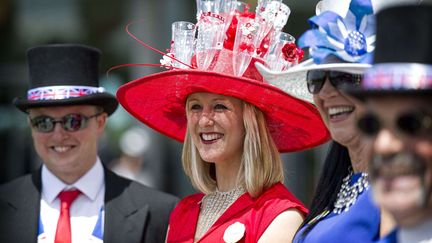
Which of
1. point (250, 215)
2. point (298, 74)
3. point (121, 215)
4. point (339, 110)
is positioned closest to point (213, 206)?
point (250, 215)

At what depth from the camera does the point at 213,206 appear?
3936 millimetres

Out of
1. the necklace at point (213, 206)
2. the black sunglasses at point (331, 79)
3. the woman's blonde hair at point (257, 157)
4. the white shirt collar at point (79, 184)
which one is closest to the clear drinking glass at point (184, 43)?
the woman's blonde hair at point (257, 157)

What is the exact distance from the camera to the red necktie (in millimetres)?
4293

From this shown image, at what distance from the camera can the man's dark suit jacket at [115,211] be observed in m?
4.38

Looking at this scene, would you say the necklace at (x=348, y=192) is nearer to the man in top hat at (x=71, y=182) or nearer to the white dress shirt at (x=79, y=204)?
the man in top hat at (x=71, y=182)

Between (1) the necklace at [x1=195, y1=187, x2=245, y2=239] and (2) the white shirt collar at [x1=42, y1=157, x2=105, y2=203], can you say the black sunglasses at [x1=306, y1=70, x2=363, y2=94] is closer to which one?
(1) the necklace at [x1=195, y1=187, x2=245, y2=239]

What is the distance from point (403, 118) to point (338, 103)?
1016 mm

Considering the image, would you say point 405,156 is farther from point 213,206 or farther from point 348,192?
point 213,206

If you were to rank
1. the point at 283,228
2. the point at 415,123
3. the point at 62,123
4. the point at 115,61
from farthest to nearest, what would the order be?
1. the point at 115,61
2. the point at 62,123
3. the point at 283,228
4. the point at 415,123

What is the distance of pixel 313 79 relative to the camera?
125 inches

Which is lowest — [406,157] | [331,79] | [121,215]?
[121,215]

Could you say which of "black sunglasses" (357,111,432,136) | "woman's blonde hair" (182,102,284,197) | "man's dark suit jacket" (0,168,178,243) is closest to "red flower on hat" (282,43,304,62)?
"woman's blonde hair" (182,102,284,197)

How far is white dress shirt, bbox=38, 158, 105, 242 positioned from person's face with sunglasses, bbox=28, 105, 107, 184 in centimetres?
6

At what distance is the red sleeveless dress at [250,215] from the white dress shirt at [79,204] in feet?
2.15
